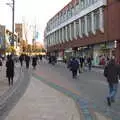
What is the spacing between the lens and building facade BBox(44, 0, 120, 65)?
50.8 meters

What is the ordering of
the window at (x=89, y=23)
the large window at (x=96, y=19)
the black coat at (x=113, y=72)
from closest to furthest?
the black coat at (x=113, y=72) → the large window at (x=96, y=19) → the window at (x=89, y=23)

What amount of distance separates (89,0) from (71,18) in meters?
18.5

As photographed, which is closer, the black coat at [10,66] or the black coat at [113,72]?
the black coat at [113,72]

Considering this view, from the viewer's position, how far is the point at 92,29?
201ft

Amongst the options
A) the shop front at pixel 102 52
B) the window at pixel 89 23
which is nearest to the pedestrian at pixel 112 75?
the shop front at pixel 102 52

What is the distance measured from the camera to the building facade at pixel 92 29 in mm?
50787

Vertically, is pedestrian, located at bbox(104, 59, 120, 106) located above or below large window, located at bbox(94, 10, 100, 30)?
below

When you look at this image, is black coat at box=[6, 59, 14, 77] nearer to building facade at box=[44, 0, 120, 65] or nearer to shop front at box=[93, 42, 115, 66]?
building facade at box=[44, 0, 120, 65]

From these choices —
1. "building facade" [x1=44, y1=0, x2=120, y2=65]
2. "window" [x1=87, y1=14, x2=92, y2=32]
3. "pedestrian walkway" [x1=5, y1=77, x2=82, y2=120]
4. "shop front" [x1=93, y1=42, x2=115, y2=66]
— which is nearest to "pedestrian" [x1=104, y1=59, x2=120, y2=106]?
"pedestrian walkway" [x1=5, y1=77, x2=82, y2=120]

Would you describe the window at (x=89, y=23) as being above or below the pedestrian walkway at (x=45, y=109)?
above

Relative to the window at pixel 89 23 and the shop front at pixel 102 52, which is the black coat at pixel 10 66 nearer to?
the shop front at pixel 102 52

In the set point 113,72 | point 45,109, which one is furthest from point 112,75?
point 45,109

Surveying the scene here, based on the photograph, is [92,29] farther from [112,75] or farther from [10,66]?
[112,75]

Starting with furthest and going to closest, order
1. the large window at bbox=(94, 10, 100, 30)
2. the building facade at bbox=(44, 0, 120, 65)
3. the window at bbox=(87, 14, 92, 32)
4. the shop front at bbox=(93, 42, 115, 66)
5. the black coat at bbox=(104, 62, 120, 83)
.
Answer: the window at bbox=(87, 14, 92, 32), the large window at bbox=(94, 10, 100, 30), the shop front at bbox=(93, 42, 115, 66), the building facade at bbox=(44, 0, 120, 65), the black coat at bbox=(104, 62, 120, 83)
